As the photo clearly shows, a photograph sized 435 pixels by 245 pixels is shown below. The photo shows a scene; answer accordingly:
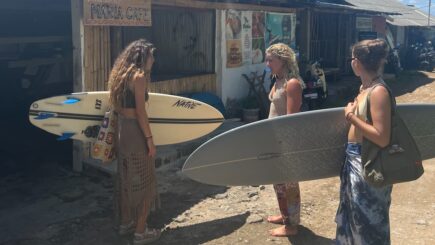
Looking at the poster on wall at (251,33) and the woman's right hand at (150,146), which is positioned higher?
the poster on wall at (251,33)

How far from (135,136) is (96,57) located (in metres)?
2.41

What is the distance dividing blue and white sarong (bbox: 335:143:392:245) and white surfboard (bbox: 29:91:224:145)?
2263 mm

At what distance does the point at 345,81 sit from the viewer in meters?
15.0

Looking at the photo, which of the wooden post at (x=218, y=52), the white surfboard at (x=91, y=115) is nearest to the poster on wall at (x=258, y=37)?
the wooden post at (x=218, y=52)

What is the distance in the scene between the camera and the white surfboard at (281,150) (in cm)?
351

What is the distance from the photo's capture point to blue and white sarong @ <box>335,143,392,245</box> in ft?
9.15

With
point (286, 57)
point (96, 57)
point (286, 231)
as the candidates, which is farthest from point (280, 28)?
point (286, 231)

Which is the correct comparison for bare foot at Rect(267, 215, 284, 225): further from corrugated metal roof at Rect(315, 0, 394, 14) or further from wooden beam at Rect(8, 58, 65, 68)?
corrugated metal roof at Rect(315, 0, 394, 14)

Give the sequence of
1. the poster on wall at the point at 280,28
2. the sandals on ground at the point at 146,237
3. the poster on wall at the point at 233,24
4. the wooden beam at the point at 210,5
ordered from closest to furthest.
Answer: the sandals on ground at the point at 146,237, the wooden beam at the point at 210,5, the poster on wall at the point at 233,24, the poster on wall at the point at 280,28

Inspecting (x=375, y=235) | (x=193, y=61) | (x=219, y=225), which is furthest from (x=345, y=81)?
(x=375, y=235)

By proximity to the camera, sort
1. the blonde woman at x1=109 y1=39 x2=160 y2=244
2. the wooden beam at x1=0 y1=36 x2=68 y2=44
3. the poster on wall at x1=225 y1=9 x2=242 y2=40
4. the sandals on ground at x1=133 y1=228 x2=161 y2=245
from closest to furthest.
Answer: the blonde woman at x1=109 y1=39 x2=160 y2=244 → the sandals on ground at x1=133 y1=228 x2=161 y2=245 → the wooden beam at x1=0 y1=36 x2=68 y2=44 → the poster on wall at x1=225 y1=9 x2=242 y2=40

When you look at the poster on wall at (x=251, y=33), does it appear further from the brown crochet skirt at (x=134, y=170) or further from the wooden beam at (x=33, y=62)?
the brown crochet skirt at (x=134, y=170)

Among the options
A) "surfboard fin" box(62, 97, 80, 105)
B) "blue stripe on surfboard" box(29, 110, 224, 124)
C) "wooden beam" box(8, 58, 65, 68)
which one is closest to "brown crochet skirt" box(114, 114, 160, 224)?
"blue stripe on surfboard" box(29, 110, 224, 124)

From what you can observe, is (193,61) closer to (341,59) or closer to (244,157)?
(244,157)
